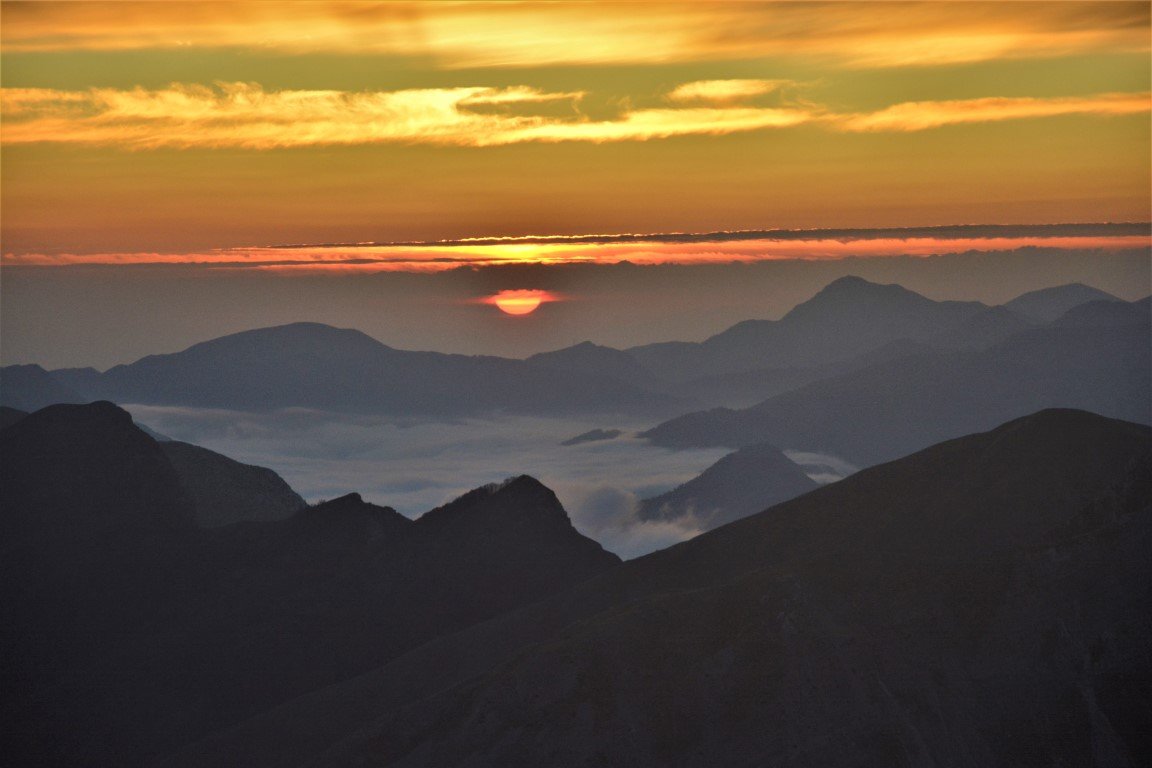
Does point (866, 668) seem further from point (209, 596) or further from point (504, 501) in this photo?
point (209, 596)

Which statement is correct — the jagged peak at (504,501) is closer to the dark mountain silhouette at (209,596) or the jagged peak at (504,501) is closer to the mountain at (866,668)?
the dark mountain silhouette at (209,596)

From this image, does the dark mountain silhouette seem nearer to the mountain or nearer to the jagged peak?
the jagged peak

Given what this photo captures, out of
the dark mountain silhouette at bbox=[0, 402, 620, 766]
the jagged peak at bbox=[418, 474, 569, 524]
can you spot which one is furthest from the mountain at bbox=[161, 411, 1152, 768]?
the jagged peak at bbox=[418, 474, 569, 524]

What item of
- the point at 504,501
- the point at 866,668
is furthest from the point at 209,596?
the point at 866,668

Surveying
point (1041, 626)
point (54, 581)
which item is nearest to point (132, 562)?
point (54, 581)

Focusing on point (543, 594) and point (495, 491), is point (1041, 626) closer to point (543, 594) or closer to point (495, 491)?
point (543, 594)

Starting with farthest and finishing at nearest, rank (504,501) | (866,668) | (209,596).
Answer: (504,501), (209,596), (866,668)

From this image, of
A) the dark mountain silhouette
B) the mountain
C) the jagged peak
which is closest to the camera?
the mountain
